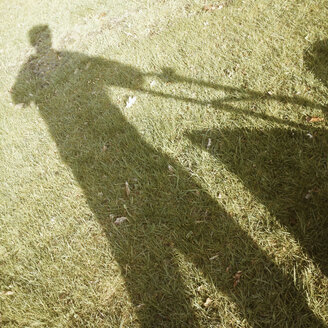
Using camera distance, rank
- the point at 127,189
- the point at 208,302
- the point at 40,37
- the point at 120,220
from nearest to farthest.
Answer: the point at 208,302 < the point at 120,220 < the point at 127,189 < the point at 40,37

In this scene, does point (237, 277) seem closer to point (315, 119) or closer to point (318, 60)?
point (315, 119)

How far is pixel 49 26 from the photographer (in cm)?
671

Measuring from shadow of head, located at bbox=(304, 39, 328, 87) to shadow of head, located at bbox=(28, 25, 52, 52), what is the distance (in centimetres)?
605

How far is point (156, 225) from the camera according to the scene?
2371 millimetres

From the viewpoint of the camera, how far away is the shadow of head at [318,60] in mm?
2908

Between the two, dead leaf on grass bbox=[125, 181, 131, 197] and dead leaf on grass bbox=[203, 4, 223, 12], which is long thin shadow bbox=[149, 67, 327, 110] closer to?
dead leaf on grass bbox=[125, 181, 131, 197]

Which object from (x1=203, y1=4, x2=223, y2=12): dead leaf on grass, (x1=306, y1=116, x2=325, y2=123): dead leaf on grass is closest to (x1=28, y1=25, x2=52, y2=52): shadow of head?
(x1=203, y1=4, x2=223, y2=12): dead leaf on grass

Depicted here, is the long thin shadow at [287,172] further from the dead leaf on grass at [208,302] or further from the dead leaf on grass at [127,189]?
the dead leaf on grass at [127,189]

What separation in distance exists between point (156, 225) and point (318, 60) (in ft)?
10.0

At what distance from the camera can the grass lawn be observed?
6.25ft

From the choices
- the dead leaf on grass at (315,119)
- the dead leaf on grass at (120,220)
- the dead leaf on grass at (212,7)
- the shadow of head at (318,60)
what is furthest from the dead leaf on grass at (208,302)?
the dead leaf on grass at (212,7)

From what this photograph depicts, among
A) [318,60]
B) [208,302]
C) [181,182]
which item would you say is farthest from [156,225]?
[318,60]

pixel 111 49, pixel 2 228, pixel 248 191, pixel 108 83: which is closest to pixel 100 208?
pixel 2 228

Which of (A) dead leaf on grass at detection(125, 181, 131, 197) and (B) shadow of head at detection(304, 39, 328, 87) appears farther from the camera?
(B) shadow of head at detection(304, 39, 328, 87)
